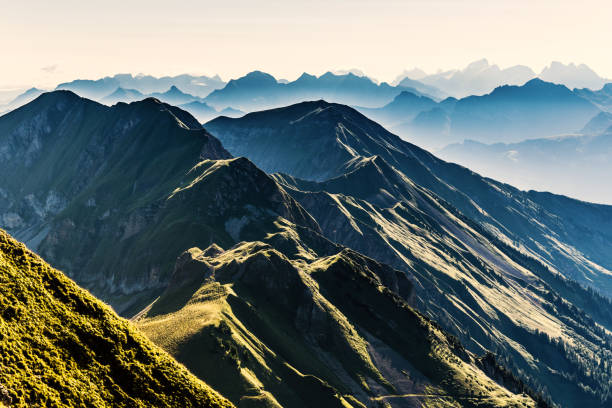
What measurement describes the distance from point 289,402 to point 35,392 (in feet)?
289

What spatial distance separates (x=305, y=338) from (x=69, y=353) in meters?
113

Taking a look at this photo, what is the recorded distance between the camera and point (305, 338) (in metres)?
146

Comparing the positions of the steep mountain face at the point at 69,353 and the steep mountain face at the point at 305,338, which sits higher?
the steep mountain face at the point at 69,353

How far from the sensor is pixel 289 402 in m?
112

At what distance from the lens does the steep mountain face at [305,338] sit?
362 ft

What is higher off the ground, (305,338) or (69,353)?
(69,353)

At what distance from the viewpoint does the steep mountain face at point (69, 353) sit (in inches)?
1331

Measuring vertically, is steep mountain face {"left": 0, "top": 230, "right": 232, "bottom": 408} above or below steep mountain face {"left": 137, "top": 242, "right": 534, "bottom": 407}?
above

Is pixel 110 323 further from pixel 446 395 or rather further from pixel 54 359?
pixel 446 395

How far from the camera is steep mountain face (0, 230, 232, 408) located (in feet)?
111

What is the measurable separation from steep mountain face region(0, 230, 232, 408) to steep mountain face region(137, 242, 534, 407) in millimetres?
59790

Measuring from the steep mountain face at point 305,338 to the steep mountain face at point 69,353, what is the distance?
59.8 m

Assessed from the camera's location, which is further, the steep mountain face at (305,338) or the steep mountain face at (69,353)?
the steep mountain face at (305,338)

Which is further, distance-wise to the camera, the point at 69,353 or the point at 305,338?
the point at 305,338
